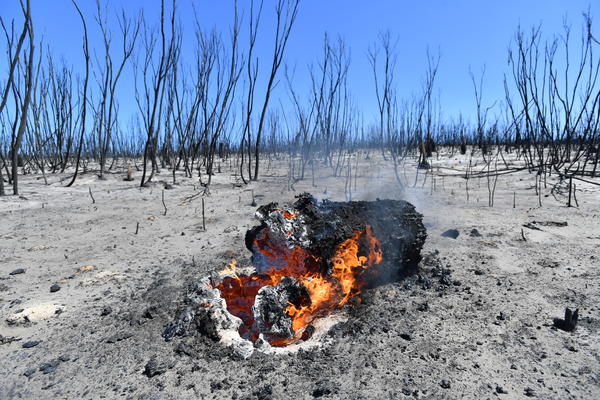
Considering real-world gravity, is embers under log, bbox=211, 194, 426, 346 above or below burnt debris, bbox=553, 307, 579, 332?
above

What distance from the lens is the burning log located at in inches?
70.1

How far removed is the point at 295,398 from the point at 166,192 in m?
5.09

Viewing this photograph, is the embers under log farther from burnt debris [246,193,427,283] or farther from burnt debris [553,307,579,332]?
burnt debris [553,307,579,332]

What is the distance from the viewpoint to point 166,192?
5828 millimetres

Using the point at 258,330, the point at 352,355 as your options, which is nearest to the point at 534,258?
the point at 352,355

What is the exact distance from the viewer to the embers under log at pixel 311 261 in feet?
6.10

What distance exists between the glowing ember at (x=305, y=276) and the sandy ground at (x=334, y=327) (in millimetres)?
159

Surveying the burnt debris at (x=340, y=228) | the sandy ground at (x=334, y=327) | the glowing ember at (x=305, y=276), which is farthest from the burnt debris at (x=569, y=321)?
the glowing ember at (x=305, y=276)

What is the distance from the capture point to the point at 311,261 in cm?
208

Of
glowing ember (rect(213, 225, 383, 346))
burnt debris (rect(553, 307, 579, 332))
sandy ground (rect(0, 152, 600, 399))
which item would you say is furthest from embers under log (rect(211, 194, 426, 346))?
burnt debris (rect(553, 307, 579, 332))

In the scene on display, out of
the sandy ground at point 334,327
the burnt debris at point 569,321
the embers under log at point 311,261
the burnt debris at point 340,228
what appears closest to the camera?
the sandy ground at point 334,327

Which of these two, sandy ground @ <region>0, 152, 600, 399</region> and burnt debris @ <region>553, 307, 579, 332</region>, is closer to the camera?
sandy ground @ <region>0, 152, 600, 399</region>

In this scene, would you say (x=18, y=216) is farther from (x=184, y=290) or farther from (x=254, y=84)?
(x=254, y=84)

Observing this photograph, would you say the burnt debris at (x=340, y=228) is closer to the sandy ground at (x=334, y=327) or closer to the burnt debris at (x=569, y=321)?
the sandy ground at (x=334, y=327)
